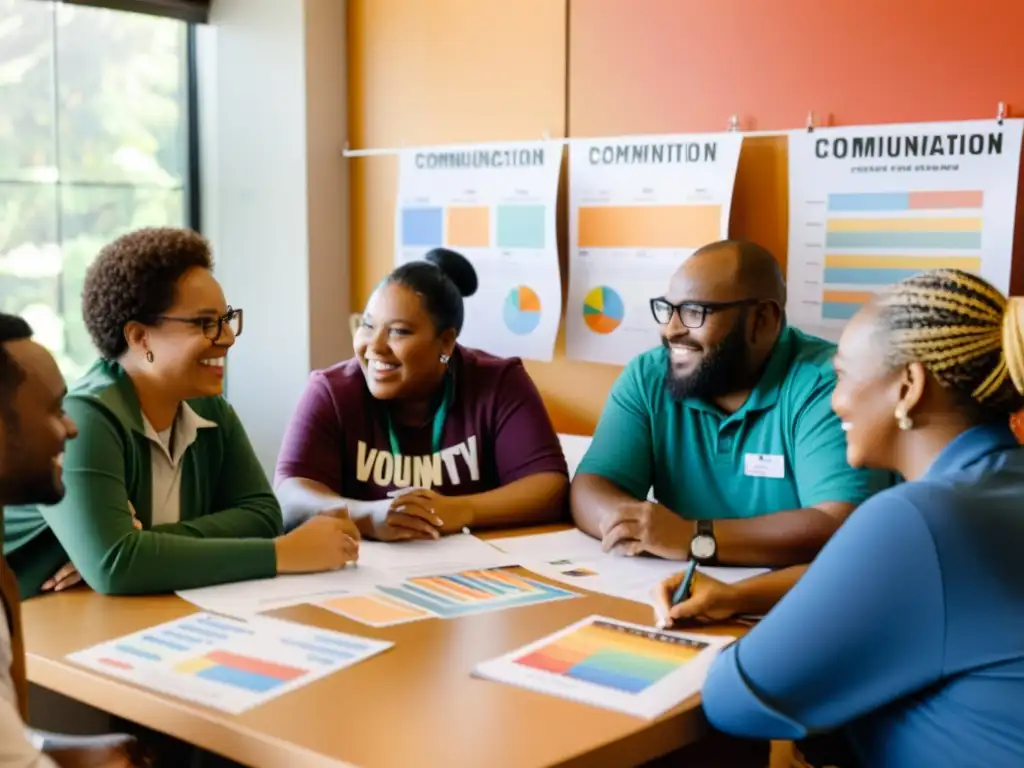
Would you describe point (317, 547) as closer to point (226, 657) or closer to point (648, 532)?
point (226, 657)

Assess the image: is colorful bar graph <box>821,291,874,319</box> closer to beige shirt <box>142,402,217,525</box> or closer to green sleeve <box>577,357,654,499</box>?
green sleeve <box>577,357,654,499</box>

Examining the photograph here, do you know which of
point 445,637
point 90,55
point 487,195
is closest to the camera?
point 445,637

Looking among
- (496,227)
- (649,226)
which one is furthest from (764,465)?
(496,227)

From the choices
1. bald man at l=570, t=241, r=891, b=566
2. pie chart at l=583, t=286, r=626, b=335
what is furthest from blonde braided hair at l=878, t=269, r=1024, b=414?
pie chart at l=583, t=286, r=626, b=335

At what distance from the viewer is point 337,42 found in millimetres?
3973

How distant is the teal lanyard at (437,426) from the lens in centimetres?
269

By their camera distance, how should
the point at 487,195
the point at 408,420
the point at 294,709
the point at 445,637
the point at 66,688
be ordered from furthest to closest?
the point at 487,195 → the point at 408,420 → the point at 445,637 → the point at 66,688 → the point at 294,709

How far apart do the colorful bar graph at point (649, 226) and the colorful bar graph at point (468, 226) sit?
358 millimetres

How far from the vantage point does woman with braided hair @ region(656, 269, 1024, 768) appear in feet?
4.53

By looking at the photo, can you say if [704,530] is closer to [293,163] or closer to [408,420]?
[408,420]

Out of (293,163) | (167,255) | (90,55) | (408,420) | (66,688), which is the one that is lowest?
(66,688)

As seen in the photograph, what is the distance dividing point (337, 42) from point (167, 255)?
204 cm

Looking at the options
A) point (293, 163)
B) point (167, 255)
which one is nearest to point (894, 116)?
point (167, 255)

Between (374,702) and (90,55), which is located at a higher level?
(90,55)
